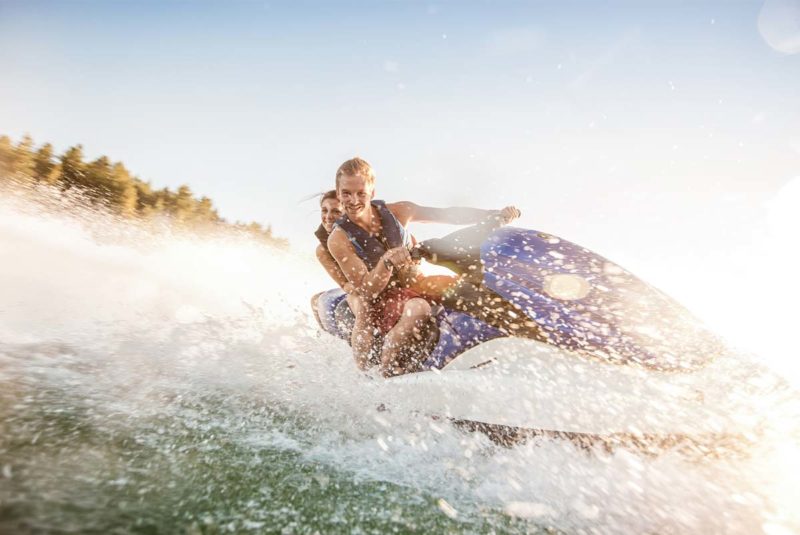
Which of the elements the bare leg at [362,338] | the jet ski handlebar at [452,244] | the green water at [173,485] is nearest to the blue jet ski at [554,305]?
the jet ski handlebar at [452,244]

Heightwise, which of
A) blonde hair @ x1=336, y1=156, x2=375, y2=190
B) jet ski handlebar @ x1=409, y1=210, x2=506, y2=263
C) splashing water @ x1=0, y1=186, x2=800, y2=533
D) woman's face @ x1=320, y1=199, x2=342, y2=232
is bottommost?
splashing water @ x1=0, y1=186, x2=800, y2=533

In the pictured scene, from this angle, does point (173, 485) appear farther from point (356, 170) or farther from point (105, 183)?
point (105, 183)

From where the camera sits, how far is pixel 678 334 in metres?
1.89

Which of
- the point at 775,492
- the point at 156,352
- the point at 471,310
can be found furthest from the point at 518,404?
the point at 156,352

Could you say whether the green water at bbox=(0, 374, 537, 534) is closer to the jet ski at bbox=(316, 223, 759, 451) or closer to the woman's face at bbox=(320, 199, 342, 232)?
the jet ski at bbox=(316, 223, 759, 451)

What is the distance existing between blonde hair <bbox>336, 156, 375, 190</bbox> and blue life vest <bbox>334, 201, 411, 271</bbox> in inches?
8.9

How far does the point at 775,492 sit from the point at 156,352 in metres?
3.56

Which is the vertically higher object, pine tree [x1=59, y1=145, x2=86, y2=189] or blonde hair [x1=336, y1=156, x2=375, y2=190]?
pine tree [x1=59, y1=145, x2=86, y2=189]

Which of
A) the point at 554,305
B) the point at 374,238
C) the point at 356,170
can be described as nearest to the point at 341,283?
the point at 374,238

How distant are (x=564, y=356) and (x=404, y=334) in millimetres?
815

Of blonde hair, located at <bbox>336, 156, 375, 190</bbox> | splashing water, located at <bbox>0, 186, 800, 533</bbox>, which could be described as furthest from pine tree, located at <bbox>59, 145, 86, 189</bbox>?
blonde hair, located at <bbox>336, 156, 375, 190</bbox>

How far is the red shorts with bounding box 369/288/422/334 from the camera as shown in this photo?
2549 mm

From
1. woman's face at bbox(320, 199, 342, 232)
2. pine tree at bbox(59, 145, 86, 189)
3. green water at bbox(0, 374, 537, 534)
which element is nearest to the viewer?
green water at bbox(0, 374, 537, 534)

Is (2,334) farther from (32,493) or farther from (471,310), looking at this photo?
(471,310)
